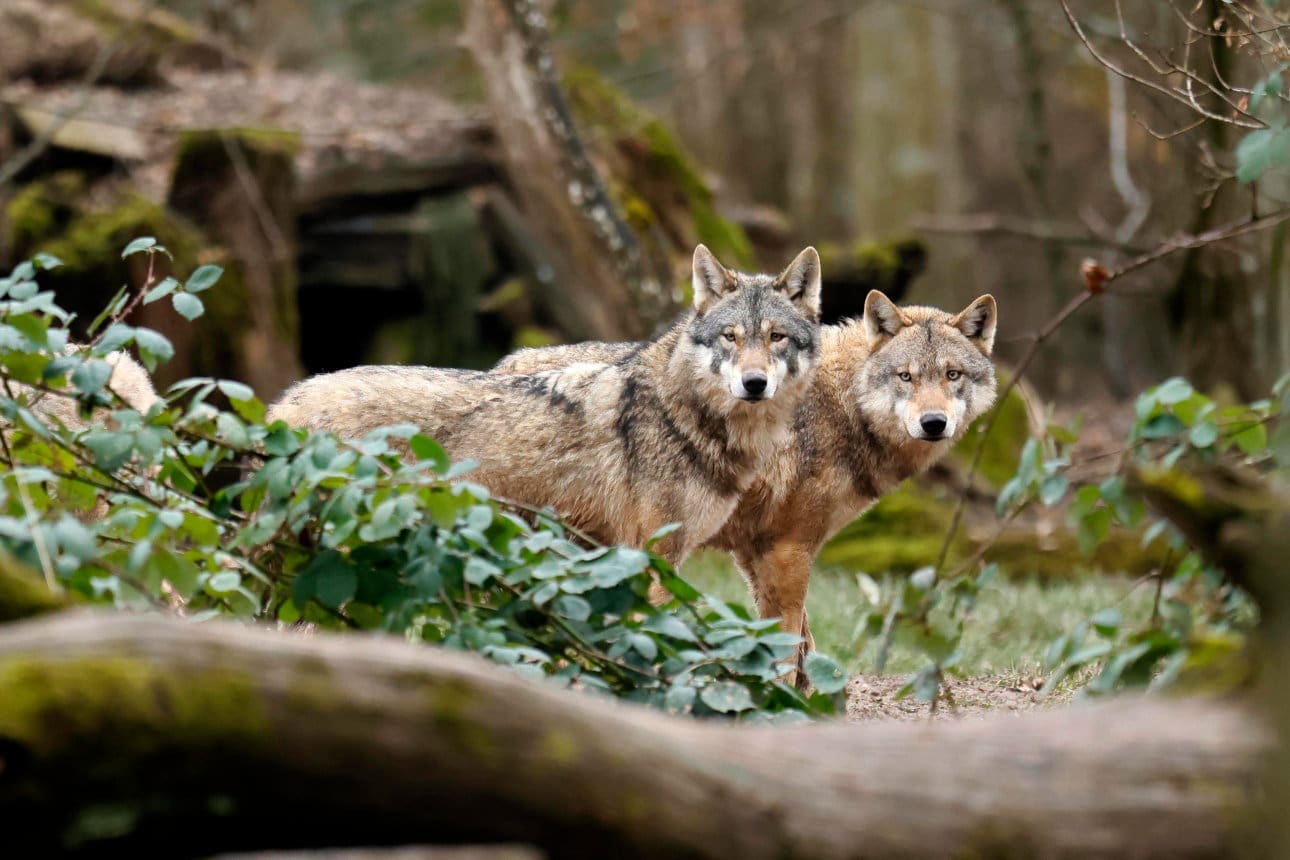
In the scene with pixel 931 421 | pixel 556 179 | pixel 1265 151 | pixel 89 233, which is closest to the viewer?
pixel 1265 151

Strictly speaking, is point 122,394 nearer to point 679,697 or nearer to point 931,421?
point 679,697

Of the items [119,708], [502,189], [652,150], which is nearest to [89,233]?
[502,189]

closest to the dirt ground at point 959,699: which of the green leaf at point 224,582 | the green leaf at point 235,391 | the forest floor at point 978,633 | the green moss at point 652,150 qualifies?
the forest floor at point 978,633

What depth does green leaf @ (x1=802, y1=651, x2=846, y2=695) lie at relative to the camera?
15.4 feet

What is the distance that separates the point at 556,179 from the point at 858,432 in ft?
15.5

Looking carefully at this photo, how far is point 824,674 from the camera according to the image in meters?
4.70

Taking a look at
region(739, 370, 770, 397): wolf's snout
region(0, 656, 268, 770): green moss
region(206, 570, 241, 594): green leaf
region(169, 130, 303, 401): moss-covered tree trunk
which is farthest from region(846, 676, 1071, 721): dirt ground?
region(169, 130, 303, 401): moss-covered tree trunk

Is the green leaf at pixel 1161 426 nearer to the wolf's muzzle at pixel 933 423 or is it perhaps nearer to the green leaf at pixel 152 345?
the wolf's muzzle at pixel 933 423

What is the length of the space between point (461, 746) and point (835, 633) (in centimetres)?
557

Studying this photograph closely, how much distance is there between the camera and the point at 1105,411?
18047 mm

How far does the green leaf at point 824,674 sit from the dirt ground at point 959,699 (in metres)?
1.19

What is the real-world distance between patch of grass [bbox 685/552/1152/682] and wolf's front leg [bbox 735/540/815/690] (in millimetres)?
178

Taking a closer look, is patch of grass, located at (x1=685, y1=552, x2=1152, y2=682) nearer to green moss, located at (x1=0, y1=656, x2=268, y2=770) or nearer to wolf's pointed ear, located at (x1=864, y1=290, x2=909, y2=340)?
wolf's pointed ear, located at (x1=864, y1=290, x2=909, y2=340)

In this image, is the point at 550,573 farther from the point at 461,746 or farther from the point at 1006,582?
the point at 1006,582
